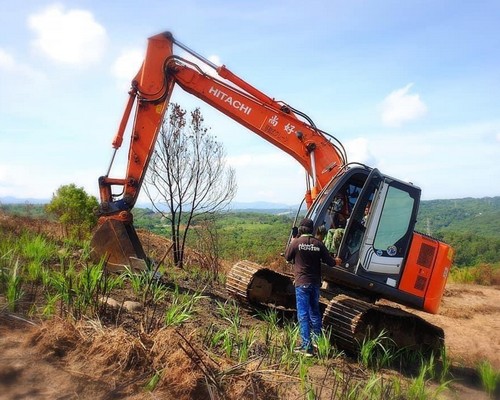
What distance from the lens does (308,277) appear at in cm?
637

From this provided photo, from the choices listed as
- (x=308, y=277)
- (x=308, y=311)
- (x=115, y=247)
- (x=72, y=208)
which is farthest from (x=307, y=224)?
(x=72, y=208)

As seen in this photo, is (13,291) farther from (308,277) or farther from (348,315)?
(348,315)

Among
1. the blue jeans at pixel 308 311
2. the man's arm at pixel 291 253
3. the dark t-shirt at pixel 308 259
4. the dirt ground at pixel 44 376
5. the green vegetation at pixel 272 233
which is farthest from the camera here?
the green vegetation at pixel 272 233

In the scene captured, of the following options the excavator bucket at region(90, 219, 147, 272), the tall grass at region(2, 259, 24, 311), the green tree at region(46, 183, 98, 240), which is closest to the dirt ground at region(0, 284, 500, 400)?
the tall grass at region(2, 259, 24, 311)

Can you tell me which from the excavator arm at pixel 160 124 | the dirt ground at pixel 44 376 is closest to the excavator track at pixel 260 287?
the excavator arm at pixel 160 124

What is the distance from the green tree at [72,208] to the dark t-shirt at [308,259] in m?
13.1

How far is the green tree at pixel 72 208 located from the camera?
18516 mm

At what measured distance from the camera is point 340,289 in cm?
779

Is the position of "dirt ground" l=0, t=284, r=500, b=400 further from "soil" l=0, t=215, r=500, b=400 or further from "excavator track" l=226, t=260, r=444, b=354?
"excavator track" l=226, t=260, r=444, b=354

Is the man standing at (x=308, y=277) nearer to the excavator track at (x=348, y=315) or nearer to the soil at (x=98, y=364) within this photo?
the excavator track at (x=348, y=315)

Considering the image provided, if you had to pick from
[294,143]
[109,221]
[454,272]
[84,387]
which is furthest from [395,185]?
[454,272]

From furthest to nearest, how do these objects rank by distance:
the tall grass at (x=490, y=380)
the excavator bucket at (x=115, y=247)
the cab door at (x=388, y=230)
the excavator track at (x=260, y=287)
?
1. the excavator track at (x=260, y=287)
2. the excavator bucket at (x=115, y=247)
3. the cab door at (x=388, y=230)
4. the tall grass at (x=490, y=380)

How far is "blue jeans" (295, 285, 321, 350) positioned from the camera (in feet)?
20.6

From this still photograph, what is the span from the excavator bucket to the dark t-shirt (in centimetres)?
245
